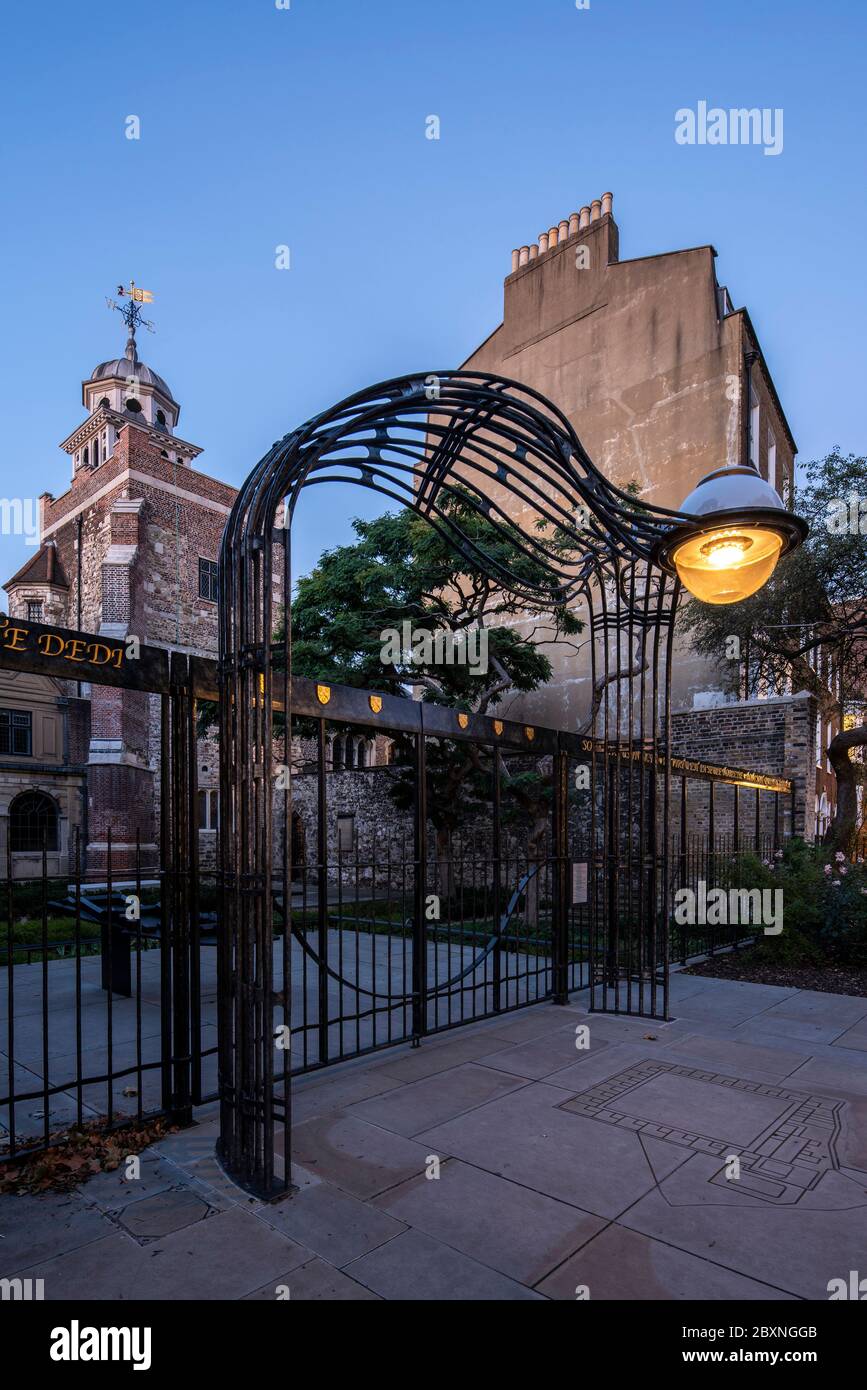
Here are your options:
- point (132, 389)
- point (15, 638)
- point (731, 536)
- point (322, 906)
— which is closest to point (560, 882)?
point (322, 906)

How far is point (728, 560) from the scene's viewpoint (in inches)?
190

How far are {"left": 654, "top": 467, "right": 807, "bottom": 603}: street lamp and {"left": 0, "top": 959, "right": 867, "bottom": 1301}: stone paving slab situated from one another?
338cm

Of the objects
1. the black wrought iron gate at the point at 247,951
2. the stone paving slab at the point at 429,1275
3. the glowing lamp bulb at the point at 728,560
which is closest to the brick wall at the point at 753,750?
the black wrought iron gate at the point at 247,951

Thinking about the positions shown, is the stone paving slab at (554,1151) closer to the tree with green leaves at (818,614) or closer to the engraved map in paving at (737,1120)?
the engraved map in paving at (737,1120)

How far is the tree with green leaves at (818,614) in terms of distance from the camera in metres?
14.9

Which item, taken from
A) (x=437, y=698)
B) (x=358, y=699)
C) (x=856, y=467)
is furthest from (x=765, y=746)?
(x=358, y=699)

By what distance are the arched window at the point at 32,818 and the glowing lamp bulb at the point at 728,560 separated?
24.0 m

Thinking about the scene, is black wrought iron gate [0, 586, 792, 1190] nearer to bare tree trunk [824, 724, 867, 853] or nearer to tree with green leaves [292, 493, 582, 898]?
bare tree trunk [824, 724, 867, 853]

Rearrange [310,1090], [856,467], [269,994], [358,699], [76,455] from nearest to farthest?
[269,994] < [310,1090] < [358,699] < [856,467] < [76,455]

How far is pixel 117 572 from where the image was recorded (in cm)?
2502

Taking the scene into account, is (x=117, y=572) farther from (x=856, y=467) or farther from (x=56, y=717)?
(x=856, y=467)
